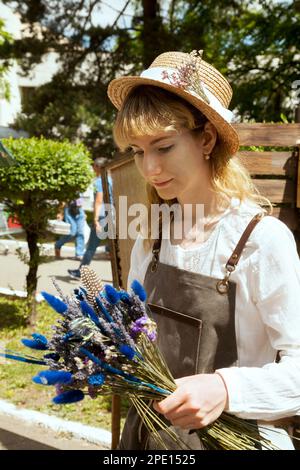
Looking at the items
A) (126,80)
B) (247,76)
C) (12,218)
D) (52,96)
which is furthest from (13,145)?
(52,96)

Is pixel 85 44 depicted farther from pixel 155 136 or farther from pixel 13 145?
pixel 155 136

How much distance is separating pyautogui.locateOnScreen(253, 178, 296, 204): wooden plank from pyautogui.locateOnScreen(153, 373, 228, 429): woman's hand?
1.42 metres

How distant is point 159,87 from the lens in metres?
1.44

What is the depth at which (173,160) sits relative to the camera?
4.62 feet

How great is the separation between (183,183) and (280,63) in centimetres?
907

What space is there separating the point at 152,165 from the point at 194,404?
24.8 inches

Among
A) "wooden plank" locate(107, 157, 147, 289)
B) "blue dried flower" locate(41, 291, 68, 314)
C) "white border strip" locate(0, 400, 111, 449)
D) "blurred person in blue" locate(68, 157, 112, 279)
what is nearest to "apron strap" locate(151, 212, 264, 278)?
"blue dried flower" locate(41, 291, 68, 314)

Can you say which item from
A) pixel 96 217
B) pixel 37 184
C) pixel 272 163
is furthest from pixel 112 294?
pixel 96 217

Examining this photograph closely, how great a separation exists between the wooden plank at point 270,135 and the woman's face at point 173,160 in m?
0.98

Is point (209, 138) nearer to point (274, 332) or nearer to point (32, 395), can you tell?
point (274, 332)

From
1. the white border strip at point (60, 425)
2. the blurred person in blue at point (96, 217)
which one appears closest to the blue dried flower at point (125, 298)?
the white border strip at point (60, 425)

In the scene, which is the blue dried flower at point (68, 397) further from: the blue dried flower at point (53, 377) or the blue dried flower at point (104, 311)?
the blue dried flower at point (104, 311)
